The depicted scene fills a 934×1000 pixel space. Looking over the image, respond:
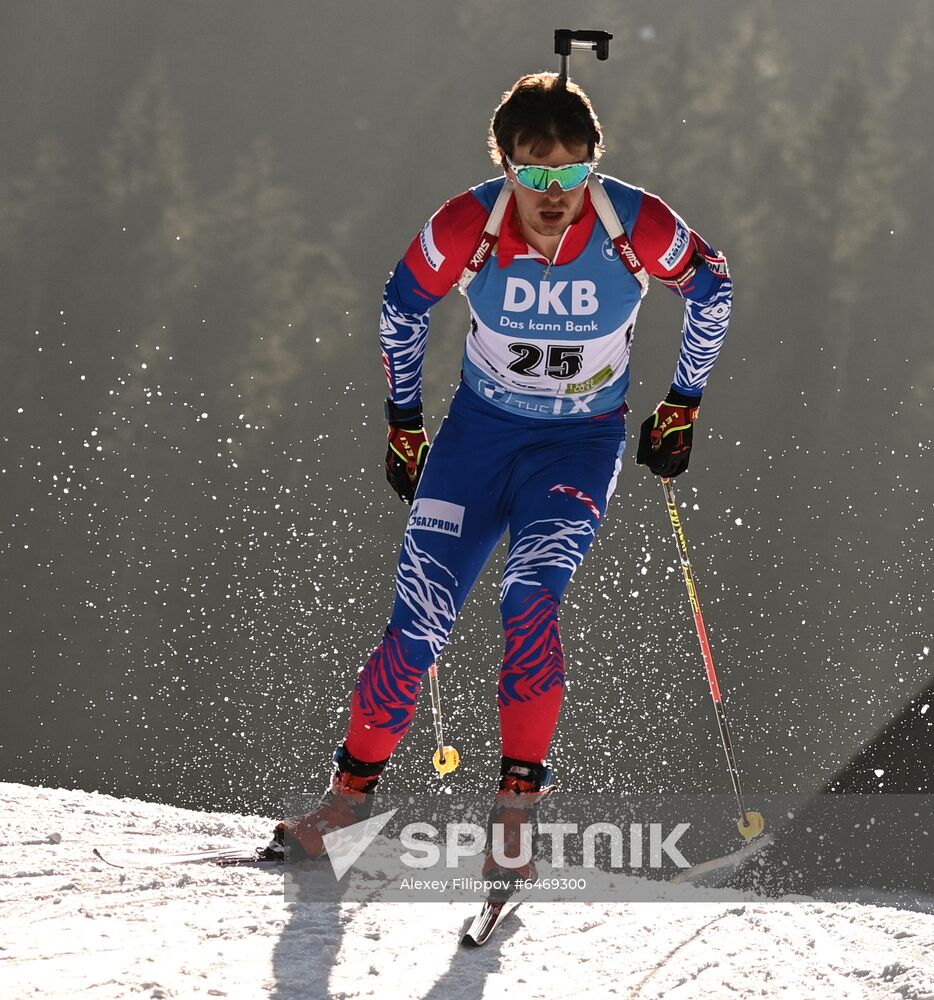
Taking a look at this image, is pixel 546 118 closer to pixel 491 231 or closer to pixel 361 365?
pixel 491 231

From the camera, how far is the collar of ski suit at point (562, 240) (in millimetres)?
3318

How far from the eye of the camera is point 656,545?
50.2 ft

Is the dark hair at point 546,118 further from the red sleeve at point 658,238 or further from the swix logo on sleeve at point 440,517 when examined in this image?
the swix logo on sleeve at point 440,517

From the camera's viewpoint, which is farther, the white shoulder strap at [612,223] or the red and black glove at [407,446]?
the red and black glove at [407,446]

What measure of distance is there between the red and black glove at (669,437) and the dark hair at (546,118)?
2.88 feet

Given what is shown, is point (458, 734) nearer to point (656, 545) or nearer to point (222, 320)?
point (656, 545)

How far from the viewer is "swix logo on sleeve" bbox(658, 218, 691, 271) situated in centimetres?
340

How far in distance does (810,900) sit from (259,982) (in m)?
2.19

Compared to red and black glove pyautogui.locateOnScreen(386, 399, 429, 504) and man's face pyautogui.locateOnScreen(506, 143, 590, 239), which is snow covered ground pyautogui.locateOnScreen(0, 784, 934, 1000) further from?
man's face pyautogui.locateOnScreen(506, 143, 590, 239)

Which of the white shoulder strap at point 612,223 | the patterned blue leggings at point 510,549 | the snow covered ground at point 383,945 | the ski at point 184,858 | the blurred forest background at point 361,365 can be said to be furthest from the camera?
the blurred forest background at point 361,365

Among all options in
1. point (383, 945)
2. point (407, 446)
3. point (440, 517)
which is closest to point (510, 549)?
point (440, 517)

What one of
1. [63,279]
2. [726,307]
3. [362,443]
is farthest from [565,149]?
[63,279]

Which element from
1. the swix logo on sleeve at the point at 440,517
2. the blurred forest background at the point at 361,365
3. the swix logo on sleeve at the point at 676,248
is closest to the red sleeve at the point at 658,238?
the swix logo on sleeve at the point at 676,248

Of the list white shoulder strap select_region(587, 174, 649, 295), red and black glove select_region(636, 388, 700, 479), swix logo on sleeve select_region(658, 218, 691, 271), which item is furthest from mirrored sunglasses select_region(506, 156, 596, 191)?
red and black glove select_region(636, 388, 700, 479)
